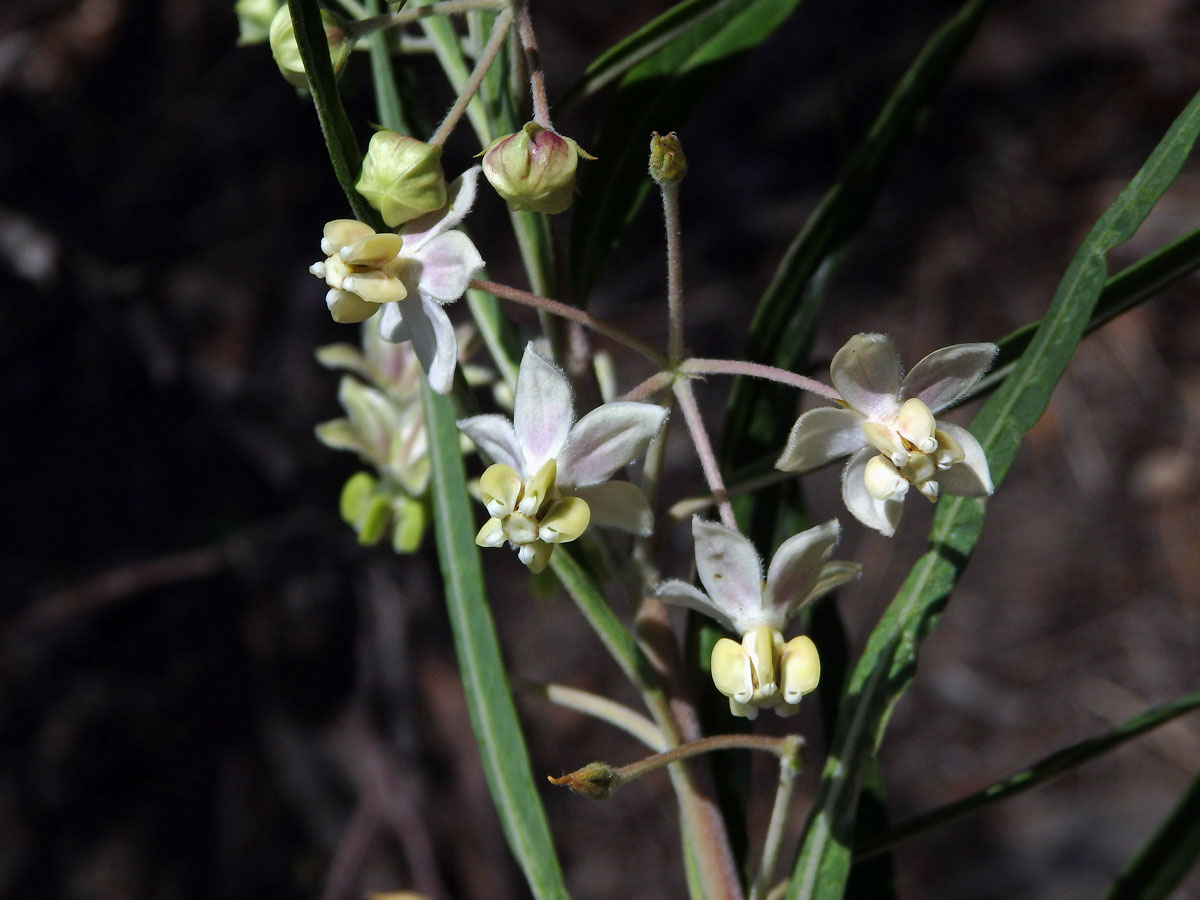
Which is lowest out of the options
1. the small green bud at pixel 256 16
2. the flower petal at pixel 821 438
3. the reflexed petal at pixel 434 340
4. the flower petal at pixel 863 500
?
the flower petal at pixel 863 500

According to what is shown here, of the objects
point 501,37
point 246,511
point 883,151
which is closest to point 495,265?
point 246,511

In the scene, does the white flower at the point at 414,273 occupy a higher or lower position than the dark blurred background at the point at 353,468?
higher

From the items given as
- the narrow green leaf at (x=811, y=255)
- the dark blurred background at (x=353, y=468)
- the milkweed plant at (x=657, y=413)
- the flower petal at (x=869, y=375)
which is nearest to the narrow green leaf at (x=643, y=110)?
the milkweed plant at (x=657, y=413)

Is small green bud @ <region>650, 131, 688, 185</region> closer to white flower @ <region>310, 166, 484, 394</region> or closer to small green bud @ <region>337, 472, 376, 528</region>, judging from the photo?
white flower @ <region>310, 166, 484, 394</region>

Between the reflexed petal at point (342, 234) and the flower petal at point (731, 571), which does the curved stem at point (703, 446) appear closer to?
the flower petal at point (731, 571)

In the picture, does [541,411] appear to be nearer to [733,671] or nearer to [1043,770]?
[733,671]

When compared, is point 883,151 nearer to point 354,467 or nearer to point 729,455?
point 729,455

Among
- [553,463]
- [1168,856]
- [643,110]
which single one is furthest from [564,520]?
[1168,856]
